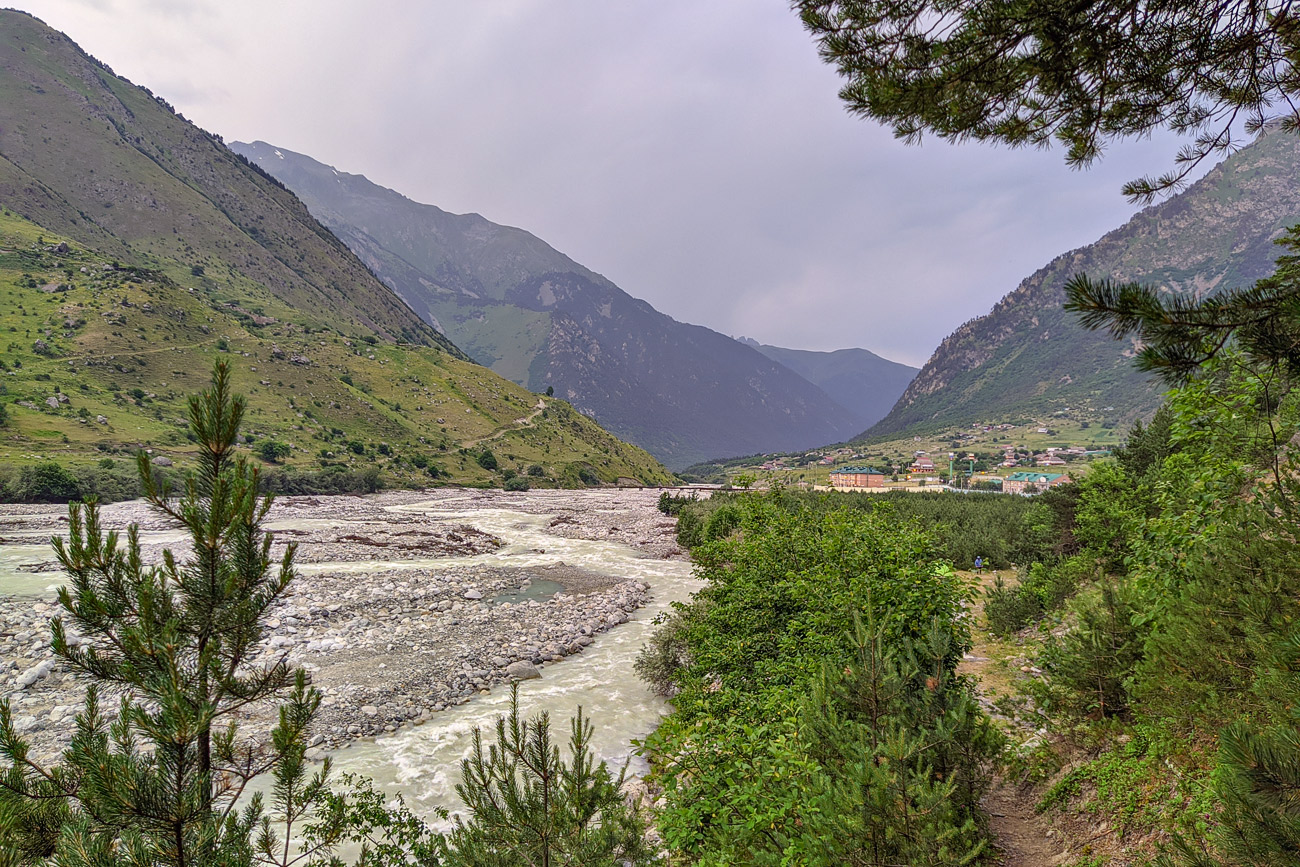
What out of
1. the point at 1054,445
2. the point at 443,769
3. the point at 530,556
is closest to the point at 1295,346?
the point at 443,769

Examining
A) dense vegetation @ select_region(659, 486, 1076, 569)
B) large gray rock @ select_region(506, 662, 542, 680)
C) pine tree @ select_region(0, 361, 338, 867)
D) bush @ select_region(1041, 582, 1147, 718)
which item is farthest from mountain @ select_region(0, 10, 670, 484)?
bush @ select_region(1041, 582, 1147, 718)

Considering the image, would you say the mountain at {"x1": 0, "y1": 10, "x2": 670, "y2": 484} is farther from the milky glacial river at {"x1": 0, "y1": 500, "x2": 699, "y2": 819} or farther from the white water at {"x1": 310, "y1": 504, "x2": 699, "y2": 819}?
the white water at {"x1": 310, "y1": 504, "x2": 699, "y2": 819}

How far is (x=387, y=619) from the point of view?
1991cm

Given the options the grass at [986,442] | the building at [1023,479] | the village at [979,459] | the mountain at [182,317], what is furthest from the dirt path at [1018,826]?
the grass at [986,442]

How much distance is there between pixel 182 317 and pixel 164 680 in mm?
113877

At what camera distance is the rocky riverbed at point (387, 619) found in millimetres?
12859

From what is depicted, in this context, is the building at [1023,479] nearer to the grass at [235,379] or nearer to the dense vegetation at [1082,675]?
the grass at [235,379]

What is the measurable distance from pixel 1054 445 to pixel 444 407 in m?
137

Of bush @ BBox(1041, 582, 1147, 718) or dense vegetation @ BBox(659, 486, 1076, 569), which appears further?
dense vegetation @ BBox(659, 486, 1076, 569)

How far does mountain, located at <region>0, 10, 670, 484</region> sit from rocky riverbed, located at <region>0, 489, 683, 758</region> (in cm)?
3556

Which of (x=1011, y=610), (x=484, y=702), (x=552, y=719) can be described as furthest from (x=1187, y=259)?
(x=484, y=702)

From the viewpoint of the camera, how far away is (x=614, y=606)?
23.2 m

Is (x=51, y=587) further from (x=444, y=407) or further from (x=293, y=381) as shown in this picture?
(x=444, y=407)

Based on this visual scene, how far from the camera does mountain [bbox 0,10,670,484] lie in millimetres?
67625
